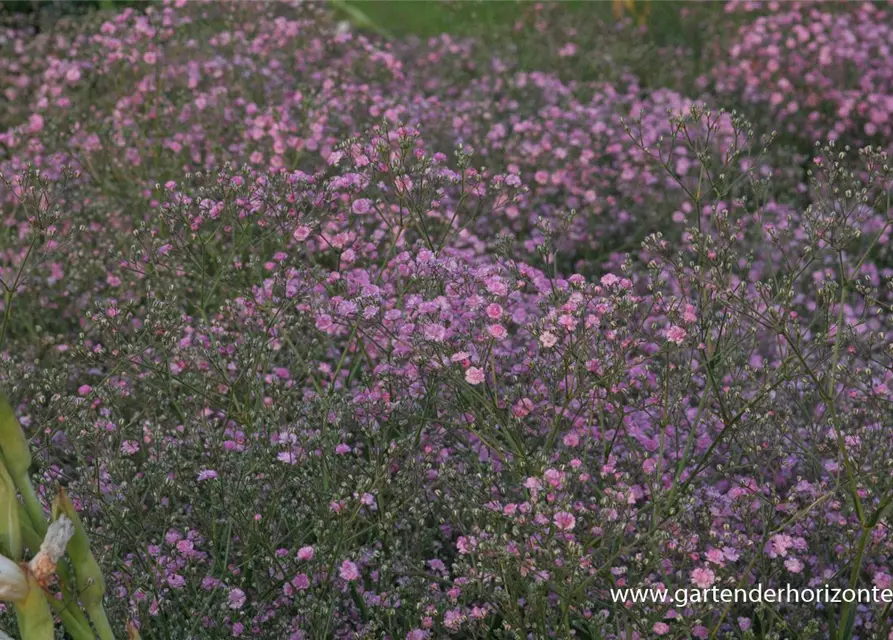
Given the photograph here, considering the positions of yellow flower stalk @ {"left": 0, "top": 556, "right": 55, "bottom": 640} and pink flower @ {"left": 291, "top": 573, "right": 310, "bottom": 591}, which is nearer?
yellow flower stalk @ {"left": 0, "top": 556, "right": 55, "bottom": 640}

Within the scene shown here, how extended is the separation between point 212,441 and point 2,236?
8.94ft

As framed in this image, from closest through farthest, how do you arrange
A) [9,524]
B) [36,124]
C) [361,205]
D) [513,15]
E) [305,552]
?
1. [9,524]
2. [305,552]
3. [361,205]
4. [36,124]
5. [513,15]

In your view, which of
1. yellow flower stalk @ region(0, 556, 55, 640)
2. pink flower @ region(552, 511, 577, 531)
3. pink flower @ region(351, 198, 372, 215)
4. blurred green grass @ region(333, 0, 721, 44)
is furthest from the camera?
blurred green grass @ region(333, 0, 721, 44)

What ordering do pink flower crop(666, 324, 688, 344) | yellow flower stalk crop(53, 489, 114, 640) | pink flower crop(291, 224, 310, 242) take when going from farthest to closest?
pink flower crop(291, 224, 310, 242) → pink flower crop(666, 324, 688, 344) → yellow flower stalk crop(53, 489, 114, 640)

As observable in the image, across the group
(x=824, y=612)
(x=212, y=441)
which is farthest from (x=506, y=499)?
(x=824, y=612)

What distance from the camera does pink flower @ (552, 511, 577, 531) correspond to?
259 cm

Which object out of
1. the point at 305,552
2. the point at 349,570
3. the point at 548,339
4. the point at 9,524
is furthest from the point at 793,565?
the point at 9,524

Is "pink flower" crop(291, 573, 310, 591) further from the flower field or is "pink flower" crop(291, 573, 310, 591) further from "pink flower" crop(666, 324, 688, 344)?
"pink flower" crop(666, 324, 688, 344)

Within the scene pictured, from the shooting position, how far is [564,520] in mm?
2604

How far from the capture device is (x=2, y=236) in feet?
17.4

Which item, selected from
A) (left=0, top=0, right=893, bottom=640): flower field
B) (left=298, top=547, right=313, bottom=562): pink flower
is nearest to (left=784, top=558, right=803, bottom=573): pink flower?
(left=0, top=0, right=893, bottom=640): flower field

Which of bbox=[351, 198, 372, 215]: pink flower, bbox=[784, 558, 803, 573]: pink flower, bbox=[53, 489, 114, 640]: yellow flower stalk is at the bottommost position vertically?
bbox=[784, 558, 803, 573]: pink flower

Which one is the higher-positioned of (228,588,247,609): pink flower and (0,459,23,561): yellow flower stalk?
(0,459,23,561): yellow flower stalk

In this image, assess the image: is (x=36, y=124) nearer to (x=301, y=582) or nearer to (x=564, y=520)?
(x=301, y=582)
